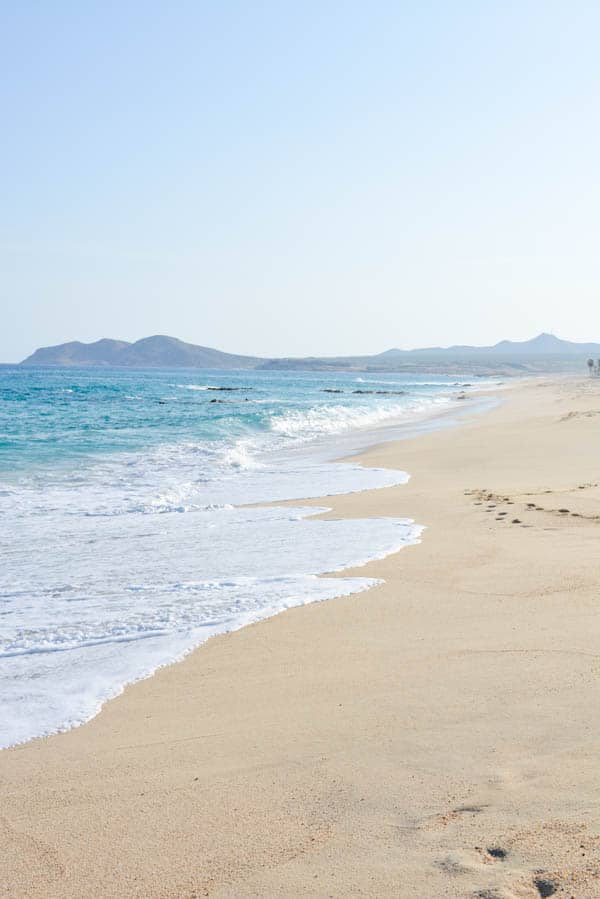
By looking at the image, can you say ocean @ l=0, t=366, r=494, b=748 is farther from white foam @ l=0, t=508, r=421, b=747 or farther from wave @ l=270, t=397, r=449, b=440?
wave @ l=270, t=397, r=449, b=440

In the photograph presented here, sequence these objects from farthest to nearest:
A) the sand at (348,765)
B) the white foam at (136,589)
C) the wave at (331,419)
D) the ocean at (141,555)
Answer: the wave at (331,419) → the ocean at (141,555) → the white foam at (136,589) → the sand at (348,765)

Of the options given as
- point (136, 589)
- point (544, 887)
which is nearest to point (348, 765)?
point (544, 887)

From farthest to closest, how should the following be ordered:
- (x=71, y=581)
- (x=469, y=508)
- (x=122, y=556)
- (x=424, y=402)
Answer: (x=424, y=402)
(x=469, y=508)
(x=122, y=556)
(x=71, y=581)

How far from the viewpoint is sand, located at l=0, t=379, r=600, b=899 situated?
2.74 metres

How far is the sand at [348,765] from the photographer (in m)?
2.74

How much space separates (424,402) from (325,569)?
39863 mm

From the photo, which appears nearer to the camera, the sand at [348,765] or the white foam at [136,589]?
the sand at [348,765]

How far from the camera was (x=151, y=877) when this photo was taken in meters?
2.75

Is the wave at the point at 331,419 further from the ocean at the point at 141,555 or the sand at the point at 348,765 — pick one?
the sand at the point at 348,765

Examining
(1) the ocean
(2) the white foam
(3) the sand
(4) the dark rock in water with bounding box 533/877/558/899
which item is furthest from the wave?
(4) the dark rock in water with bounding box 533/877/558/899

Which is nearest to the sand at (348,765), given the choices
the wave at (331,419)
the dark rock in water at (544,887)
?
the dark rock in water at (544,887)

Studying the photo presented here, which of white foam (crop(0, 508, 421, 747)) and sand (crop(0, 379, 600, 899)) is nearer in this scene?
sand (crop(0, 379, 600, 899))

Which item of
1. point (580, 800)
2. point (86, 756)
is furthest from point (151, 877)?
point (580, 800)

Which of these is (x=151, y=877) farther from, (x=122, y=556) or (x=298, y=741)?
(x=122, y=556)
